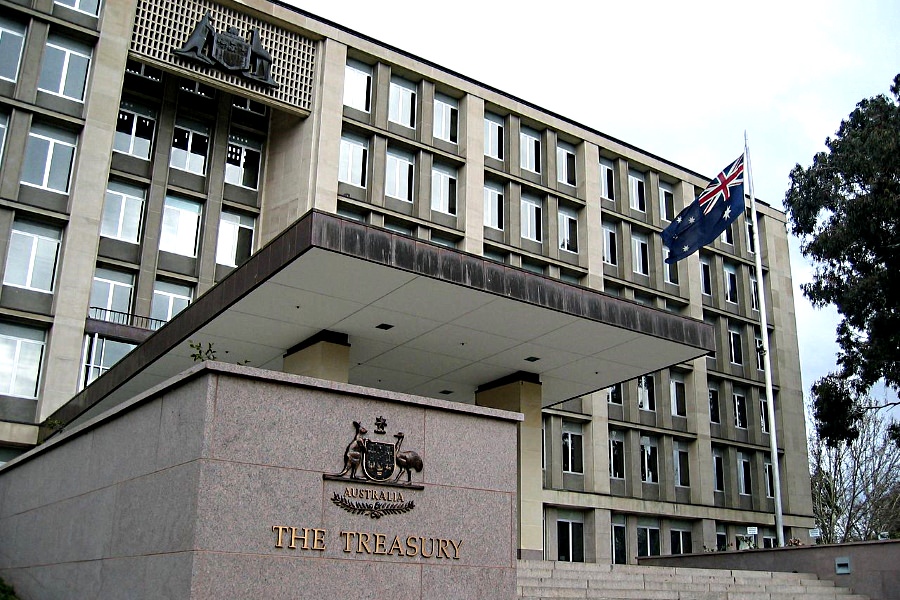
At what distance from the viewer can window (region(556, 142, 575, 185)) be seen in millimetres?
41125

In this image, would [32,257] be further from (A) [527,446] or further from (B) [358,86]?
(A) [527,446]

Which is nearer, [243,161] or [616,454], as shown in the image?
[243,161]

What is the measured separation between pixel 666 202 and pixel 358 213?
17.6m

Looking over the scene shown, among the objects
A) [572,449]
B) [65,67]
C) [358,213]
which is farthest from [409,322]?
[572,449]

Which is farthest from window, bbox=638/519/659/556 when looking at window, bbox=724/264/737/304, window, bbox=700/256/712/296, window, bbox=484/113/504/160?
window, bbox=484/113/504/160

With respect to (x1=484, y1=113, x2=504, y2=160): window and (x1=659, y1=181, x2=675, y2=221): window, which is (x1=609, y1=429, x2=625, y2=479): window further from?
(x1=484, y1=113, x2=504, y2=160): window

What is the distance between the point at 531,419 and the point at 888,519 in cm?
3096

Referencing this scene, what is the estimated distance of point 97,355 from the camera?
2872 cm

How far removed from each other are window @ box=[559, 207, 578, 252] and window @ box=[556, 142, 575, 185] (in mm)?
1427

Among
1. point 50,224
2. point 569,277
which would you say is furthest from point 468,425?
point 569,277

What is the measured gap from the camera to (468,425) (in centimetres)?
1132

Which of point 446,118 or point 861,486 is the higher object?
point 446,118

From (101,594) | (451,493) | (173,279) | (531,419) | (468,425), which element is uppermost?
(173,279)

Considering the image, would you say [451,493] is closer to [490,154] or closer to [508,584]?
[508,584]
